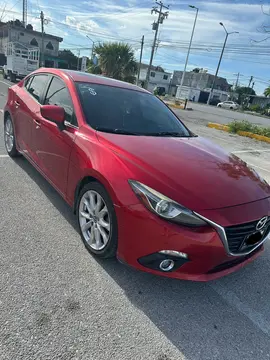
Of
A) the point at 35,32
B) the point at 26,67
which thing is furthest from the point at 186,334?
the point at 35,32

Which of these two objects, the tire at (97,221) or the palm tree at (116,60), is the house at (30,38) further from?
the tire at (97,221)

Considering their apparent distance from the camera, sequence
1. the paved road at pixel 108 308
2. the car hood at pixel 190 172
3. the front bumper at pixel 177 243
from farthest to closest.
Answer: the car hood at pixel 190 172 < the front bumper at pixel 177 243 < the paved road at pixel 108 308

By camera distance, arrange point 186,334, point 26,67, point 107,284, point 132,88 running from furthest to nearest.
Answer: point 26,67
point 132,88
point 107,284
point 186,334

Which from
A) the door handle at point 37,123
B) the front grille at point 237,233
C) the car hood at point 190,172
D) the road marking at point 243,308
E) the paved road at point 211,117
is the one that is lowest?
the paved road at point 211,117

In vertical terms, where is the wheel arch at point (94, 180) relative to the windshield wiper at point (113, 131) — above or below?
below

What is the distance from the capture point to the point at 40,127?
3.59 metres

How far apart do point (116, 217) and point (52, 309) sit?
2.74 feet

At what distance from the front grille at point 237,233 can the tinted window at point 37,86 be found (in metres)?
3.09

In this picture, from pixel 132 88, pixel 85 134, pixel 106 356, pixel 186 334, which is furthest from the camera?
pixel 132 88

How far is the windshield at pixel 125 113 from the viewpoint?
10.1 ft

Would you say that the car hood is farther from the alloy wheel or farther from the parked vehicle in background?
the parked vehicle in background

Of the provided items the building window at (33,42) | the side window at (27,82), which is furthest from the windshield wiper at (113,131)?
the building window at (33,42)

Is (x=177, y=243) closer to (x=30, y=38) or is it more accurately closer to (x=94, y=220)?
(x=94, y=220)

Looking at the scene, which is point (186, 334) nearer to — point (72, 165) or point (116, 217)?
point (116, 217)
